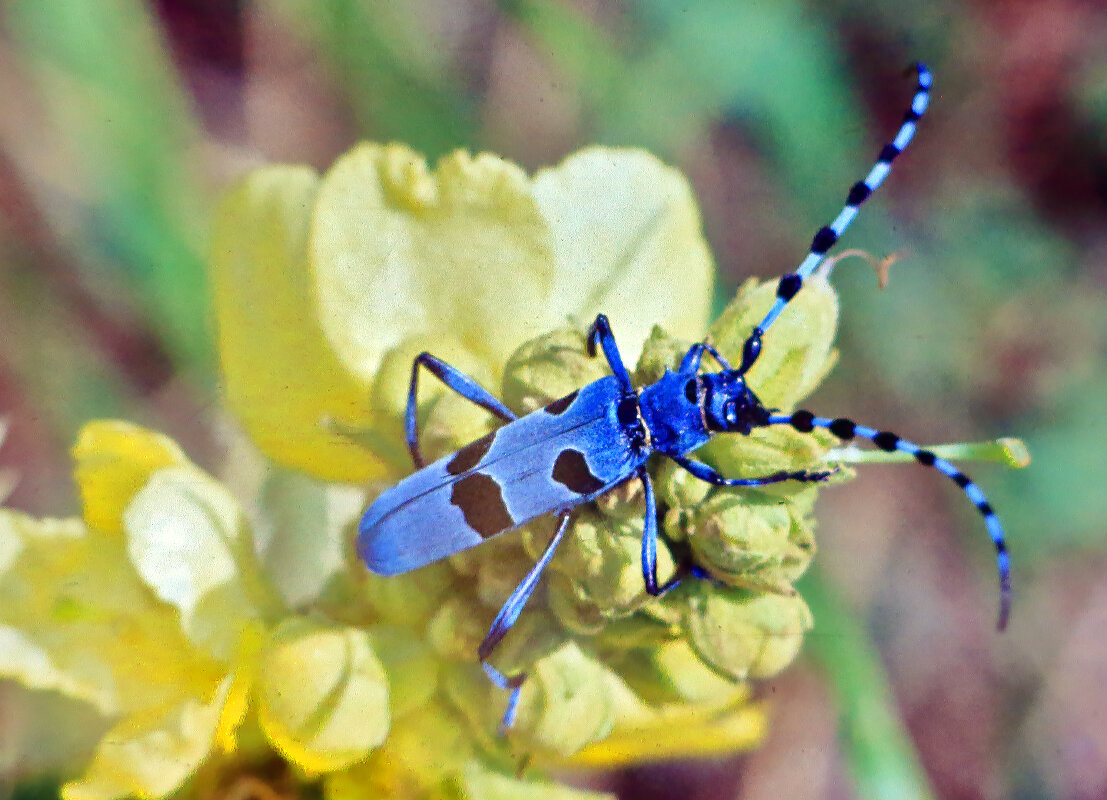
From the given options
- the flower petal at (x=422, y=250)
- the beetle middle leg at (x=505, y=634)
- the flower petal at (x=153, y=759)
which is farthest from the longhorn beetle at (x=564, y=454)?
the flower petal at (x=153, y=759)

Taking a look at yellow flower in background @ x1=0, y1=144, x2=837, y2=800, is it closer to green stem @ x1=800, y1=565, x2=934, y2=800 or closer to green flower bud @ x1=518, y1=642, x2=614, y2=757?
green flower bud @ x1=518, y1=642, x2=614, y2=757

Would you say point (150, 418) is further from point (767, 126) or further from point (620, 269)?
point (767, 126)

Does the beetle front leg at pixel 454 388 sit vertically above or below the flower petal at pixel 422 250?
below

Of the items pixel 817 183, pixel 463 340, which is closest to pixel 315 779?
pixel 463 340

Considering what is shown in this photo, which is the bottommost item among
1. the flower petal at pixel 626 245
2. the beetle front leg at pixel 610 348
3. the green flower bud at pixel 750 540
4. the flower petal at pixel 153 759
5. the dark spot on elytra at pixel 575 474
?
the flower petal at pixel 153 759

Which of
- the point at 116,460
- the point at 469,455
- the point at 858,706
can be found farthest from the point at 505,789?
the point at 858,706

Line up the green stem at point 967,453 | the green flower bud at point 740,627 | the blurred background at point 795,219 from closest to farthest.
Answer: the green stem at point 967,453 < the green flower bud at point 740,627 < the blurred background at point 795,219

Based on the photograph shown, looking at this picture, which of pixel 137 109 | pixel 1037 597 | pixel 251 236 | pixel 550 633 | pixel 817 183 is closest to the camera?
pixel 550 633

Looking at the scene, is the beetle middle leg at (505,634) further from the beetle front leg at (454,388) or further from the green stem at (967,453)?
the green stem at (967,453)
